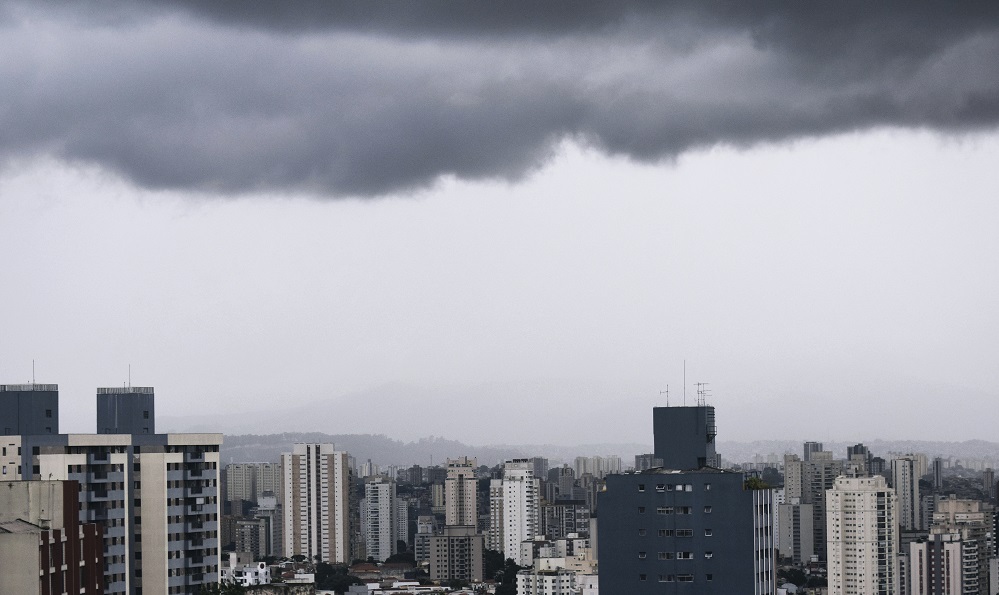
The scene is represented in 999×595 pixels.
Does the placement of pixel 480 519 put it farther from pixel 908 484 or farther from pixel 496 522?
pixel 908 484

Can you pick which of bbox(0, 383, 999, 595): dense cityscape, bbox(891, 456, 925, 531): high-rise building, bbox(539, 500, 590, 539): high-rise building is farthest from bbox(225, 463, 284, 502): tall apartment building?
bbox(891, 456, 925, 531): high-rise building

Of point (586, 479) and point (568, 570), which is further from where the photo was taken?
point (586, 479)

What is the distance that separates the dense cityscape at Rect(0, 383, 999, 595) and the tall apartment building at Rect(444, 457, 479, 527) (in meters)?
0.23

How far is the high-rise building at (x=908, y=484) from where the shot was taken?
12988 cm

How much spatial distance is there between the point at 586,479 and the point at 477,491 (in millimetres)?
17386

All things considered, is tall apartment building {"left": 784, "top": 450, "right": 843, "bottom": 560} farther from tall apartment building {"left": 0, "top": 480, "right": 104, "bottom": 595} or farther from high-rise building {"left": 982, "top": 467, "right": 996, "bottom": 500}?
tall apartment building {"left": 0, "top": 480, "right": 104, "bottom": 595}

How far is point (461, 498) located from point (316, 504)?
83.2 ft

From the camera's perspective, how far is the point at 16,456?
4122 centimetres

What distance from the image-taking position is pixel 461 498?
166125 mm

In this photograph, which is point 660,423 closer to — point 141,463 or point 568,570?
point 141,463

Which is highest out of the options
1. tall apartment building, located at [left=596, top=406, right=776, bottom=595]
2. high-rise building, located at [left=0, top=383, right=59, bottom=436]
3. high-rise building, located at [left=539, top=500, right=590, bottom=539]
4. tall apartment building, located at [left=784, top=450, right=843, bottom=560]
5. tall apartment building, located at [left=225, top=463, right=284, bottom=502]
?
high-rise building, located at [left=0, top=383, right=59, bottom=436]

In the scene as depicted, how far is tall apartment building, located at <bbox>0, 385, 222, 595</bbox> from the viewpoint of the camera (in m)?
41.1

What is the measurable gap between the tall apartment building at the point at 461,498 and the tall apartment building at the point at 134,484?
11832 cm

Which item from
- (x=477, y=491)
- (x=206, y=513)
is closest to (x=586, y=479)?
(x=477, y=491)
